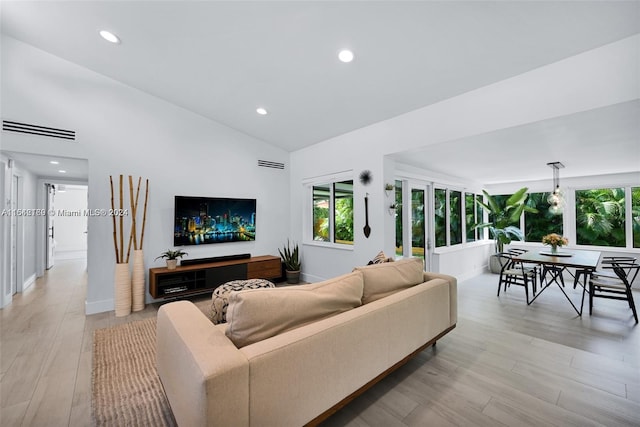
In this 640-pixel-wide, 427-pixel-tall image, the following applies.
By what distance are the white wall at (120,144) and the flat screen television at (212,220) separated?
0.15 metres

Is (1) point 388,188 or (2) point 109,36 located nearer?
(2) point 109,36

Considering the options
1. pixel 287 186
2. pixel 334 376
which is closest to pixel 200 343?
pixel 334 376

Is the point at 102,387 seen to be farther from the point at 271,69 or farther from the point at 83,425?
the point at 271,69

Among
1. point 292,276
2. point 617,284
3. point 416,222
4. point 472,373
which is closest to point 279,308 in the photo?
point 472,373

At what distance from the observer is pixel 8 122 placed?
333 cm

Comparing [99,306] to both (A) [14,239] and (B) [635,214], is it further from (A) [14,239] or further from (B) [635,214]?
(B) [635,214]

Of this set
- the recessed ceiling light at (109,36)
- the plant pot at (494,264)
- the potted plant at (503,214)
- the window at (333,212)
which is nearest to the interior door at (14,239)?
the recessed ceiling light at (109,36)

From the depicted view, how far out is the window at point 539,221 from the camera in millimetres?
6379

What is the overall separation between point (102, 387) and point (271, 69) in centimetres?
345

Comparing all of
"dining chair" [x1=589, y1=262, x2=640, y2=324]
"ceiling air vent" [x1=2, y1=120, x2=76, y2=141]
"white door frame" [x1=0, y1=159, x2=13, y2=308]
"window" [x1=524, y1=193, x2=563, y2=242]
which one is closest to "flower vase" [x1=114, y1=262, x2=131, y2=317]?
"white door frame" [x1=0, y1=159, x2=13, y2=308]

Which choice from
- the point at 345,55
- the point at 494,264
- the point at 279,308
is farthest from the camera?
the point at 494,264

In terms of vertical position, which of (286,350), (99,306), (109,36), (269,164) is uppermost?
(109,36)

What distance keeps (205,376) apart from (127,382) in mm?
1694

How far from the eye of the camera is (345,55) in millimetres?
2760
